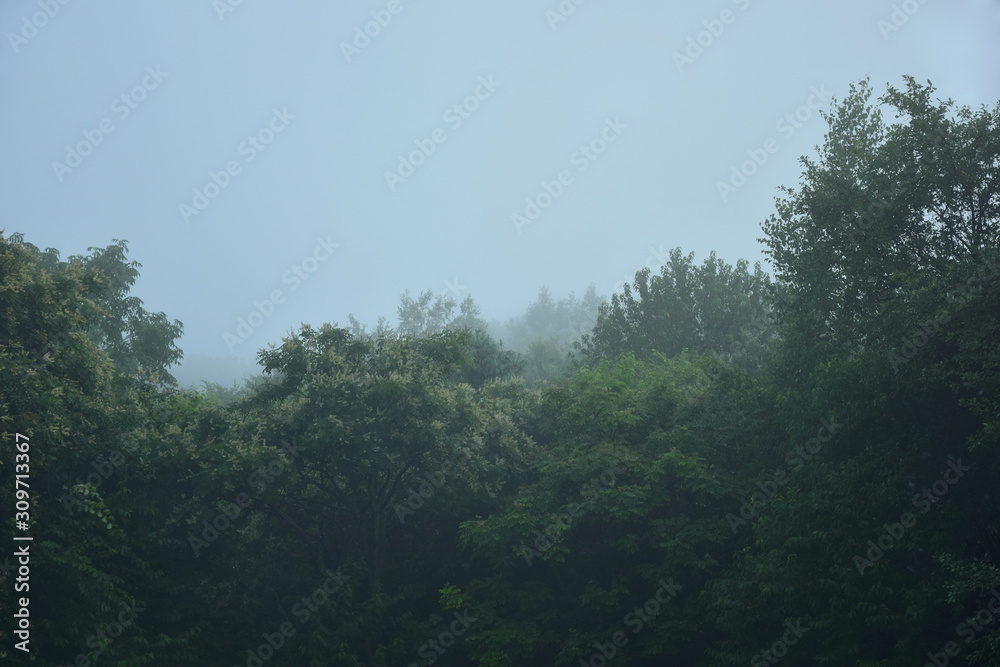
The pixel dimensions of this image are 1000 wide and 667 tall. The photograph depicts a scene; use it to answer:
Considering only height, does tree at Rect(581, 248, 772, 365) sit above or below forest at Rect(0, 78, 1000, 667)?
above

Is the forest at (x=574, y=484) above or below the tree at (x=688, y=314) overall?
below

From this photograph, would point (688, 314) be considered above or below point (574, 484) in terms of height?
above

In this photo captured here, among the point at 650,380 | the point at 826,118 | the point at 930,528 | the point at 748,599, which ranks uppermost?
the point at 826,118

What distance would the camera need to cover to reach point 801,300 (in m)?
20.5

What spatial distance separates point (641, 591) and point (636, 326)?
970 inches

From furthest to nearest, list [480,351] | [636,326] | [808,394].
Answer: [636,326], [480,351], [808,394]

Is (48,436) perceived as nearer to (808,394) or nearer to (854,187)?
(808,394)

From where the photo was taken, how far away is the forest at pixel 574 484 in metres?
15.3

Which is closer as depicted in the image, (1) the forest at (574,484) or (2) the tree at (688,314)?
(1) the forest at (574,484)

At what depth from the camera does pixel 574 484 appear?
77.3 feet

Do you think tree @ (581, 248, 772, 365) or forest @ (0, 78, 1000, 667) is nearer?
forest @ (0, 78, 1000, 667)

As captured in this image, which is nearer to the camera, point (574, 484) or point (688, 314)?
point (574, 484)

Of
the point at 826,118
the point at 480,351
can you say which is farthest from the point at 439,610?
the point at 826,118

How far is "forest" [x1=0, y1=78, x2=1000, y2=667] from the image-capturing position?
50.1 ft
